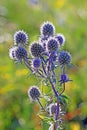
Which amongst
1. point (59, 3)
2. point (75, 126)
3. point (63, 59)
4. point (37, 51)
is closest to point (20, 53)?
point (37, 51)

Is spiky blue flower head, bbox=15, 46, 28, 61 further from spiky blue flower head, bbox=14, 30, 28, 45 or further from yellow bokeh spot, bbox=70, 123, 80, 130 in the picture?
yellow bokeh spot, bbox=70, 123, 80, 130

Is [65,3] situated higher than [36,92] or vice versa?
[65,3]

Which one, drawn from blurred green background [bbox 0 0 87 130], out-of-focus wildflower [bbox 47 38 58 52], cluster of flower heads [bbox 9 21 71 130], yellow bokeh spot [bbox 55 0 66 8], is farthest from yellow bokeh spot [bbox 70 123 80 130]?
yellow bokeh spot [bbox 55 0 66 8]

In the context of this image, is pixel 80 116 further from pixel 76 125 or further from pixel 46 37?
pixel 46 37

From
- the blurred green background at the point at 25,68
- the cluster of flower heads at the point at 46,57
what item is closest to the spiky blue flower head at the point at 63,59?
the cluster of flower heads at the point at 46,57

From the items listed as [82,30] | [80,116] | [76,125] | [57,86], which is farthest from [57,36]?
[82,30]

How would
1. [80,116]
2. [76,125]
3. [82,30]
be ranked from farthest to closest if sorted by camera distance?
1. [82,30]
2. [80,116]
3. [76,125]

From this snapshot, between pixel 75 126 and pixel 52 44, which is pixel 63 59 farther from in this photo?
pixel 75 126
